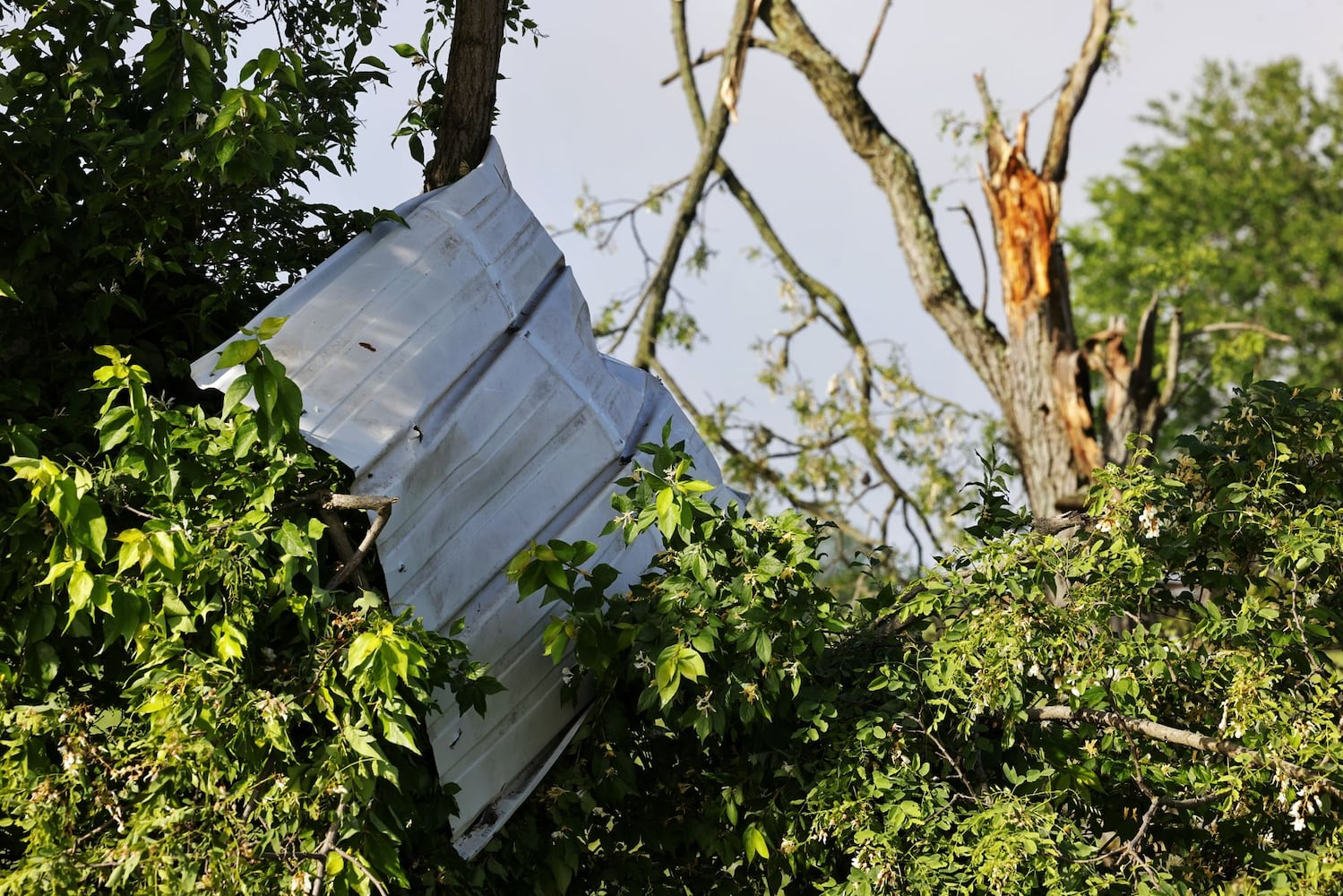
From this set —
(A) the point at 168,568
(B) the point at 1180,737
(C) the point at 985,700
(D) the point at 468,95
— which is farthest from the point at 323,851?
(D) the point at 468,95

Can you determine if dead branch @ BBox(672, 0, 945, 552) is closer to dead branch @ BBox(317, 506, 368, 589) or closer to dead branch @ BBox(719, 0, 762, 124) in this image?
dead branch @ BBox(719, 0, 762, 124)

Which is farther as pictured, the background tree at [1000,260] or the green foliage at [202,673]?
the background tree at [1000,260]

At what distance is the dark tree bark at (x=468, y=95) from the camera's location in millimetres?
3830

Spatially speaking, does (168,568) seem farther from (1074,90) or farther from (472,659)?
(1074,90)

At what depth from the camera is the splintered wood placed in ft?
29.5

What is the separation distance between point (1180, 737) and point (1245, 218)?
1187 inches

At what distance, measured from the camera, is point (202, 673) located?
2.74 m

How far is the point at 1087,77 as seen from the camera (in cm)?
956

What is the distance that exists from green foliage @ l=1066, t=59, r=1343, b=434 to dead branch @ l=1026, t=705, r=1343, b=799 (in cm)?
2433

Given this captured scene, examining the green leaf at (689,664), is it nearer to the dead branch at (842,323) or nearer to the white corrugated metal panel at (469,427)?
the white corrugated metal panel at (469,427)

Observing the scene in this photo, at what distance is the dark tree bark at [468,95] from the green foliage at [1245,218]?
79.3 feet

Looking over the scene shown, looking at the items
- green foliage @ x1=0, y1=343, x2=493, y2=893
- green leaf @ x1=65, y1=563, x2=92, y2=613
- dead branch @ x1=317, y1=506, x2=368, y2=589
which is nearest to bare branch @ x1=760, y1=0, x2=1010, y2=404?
dead branch @ x1=317, y1=506, x2=368, y2=589

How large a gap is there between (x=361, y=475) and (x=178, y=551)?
465mm

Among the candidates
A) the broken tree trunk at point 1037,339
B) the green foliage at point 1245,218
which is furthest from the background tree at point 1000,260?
the green foliage at point 1245,218
